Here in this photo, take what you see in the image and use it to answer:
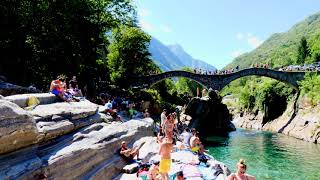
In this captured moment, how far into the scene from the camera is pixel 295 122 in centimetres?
5916

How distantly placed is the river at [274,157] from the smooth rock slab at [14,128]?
55.8ft

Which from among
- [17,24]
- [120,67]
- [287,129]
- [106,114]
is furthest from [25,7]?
[287,129]

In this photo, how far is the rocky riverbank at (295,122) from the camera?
163 feet

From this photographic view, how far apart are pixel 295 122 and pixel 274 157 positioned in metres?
25.7

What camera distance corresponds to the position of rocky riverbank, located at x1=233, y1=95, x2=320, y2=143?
49719 millimetres

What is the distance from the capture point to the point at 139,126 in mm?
22047

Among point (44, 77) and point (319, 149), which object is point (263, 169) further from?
point (44, 77)

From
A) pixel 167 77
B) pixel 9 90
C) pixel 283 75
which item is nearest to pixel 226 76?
pixel 283 75

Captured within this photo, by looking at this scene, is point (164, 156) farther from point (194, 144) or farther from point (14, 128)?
point (194, 144)

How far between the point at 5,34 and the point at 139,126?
15.2m

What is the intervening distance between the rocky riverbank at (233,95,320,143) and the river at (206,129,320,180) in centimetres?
289

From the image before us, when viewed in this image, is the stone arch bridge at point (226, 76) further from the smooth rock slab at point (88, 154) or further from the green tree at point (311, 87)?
the smooth rock slab at point (88, 154)

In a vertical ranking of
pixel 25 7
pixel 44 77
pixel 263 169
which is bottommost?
pixel 263 169

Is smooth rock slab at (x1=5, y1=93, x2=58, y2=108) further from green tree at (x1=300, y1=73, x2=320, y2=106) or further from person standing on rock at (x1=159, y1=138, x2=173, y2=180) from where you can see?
green tree at (x1=300, y1=73, x2=320, y2=106)
